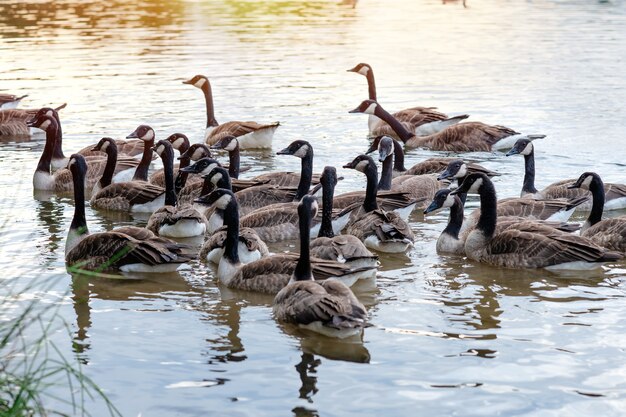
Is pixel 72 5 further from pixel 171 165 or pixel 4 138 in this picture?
pixel 171 165

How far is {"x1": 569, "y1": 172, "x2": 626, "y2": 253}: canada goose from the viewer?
12.5 metres

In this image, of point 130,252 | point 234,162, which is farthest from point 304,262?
point 234,162

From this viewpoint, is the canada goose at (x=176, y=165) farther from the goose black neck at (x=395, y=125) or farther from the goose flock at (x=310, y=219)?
the goose black neck at (x=395, y=125)

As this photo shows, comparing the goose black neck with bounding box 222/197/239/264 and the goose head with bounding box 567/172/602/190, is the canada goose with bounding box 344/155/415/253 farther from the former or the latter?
the goose head with bounding box 567/172/602/190

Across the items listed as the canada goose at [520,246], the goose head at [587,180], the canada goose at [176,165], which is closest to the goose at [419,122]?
the canada goose at [176,165]

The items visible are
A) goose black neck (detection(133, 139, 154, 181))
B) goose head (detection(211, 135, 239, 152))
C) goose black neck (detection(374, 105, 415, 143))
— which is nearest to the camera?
goose head (detection(211, 135, 239, 152))

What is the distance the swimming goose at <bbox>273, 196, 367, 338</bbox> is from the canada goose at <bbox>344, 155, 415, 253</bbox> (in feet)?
8.10

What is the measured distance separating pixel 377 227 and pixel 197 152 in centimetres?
398

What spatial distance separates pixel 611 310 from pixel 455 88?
16.4 meters

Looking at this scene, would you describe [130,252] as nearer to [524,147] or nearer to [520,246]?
[520,246]

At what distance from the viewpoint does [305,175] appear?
14.9m

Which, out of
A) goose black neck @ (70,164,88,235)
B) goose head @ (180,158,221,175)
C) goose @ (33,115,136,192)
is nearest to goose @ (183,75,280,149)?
goose @ (33,115,136,192)

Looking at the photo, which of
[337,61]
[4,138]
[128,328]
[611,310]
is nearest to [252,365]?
[128,328]

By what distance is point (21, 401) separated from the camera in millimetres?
6746
